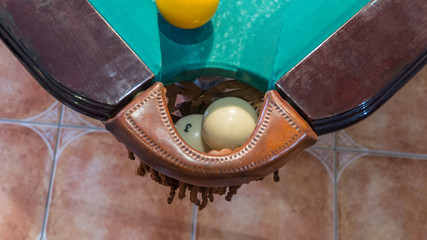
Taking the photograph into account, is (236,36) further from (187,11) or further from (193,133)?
(193,133)

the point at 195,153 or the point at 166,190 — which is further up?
the point at 195,153

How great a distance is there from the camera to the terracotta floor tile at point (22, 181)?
1.70m

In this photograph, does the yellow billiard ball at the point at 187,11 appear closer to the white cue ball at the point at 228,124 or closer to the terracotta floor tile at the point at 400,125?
the white cue ball at the point at 228,124

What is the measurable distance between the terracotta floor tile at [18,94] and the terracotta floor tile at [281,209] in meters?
0.84

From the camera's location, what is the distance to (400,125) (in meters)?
1.88

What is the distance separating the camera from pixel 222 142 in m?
0.94

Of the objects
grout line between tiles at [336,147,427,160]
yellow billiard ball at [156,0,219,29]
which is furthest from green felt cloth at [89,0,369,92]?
grout line between tiles at [336,147,427,160]

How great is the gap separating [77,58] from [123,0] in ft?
0.65

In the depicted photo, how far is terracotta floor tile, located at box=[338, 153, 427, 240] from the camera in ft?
5.84

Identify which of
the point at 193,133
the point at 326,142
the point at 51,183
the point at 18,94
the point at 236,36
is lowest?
the point at 51,183

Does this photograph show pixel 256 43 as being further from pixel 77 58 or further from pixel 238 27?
pixel 77 58

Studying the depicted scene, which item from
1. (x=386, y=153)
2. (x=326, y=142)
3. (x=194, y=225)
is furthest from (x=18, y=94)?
(x=386, y=153)

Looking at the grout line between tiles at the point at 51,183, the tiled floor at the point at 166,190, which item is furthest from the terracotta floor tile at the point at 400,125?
the grout line between tiles at the point at 51,183

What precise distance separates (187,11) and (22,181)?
1.22 m
